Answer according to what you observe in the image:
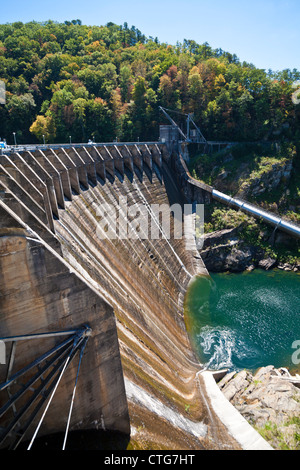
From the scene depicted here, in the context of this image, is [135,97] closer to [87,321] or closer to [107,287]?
[107,287]

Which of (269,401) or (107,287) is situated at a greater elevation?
(107,287)

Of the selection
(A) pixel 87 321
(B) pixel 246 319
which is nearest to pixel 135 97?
(B) pixel 246 319

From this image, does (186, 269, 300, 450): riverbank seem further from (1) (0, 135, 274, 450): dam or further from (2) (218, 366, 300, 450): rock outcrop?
(1) (0, 135, 274, 450): dam

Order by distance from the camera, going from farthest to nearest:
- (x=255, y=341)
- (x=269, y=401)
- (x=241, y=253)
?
A: (x=241, y=253), (x=255, y=341), (x=269, y=401)

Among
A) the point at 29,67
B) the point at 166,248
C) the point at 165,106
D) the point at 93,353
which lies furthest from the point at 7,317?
the point at 29,67

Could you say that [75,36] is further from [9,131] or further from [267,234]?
[267,234]

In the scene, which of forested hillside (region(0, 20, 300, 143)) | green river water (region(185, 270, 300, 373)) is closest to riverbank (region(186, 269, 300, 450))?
green river water (region(185, 270, 300, 373))

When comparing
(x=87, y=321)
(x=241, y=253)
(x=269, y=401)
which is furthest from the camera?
(x=241, y=253)

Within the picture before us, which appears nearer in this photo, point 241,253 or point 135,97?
point 241,253
